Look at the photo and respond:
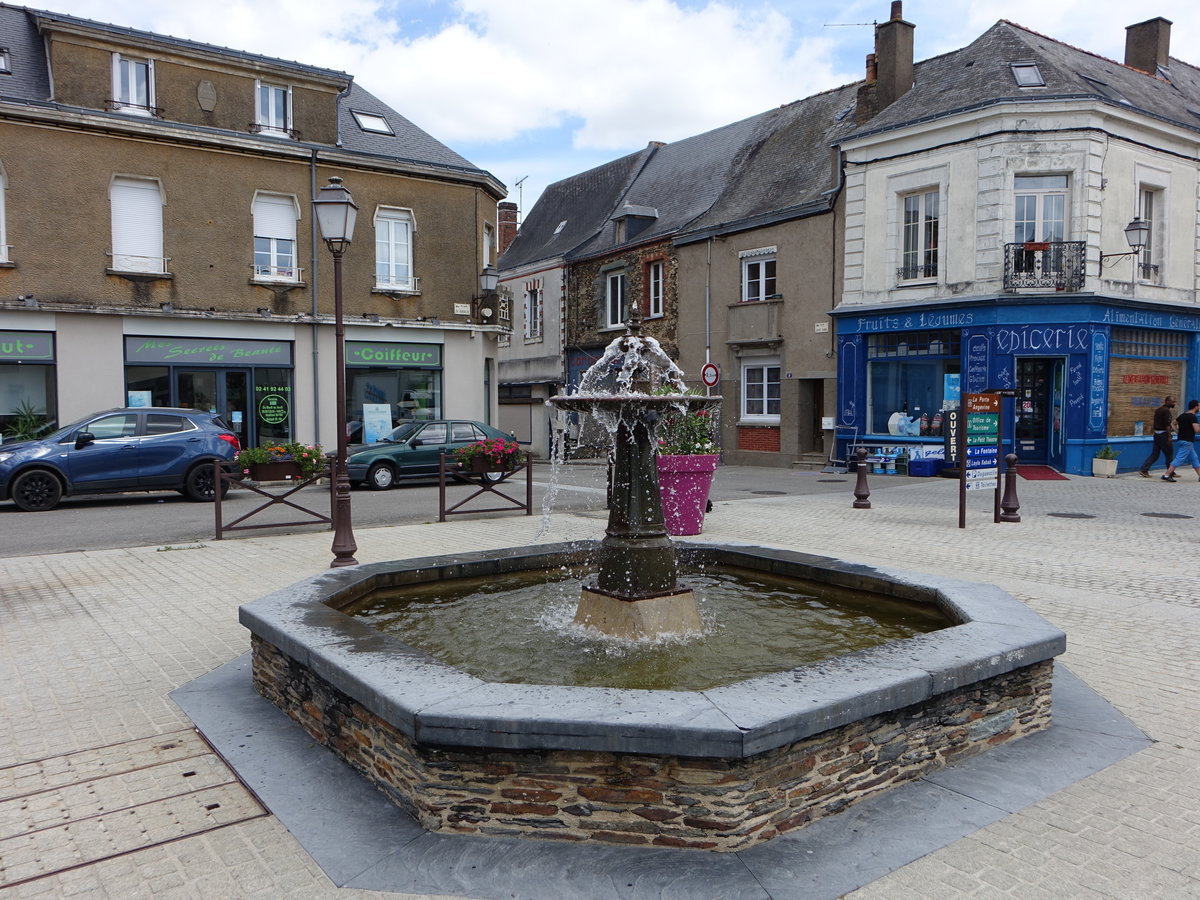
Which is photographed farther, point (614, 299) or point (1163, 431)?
point (614, 299)

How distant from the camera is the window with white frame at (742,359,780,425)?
74.7ft

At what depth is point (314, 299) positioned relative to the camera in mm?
19578

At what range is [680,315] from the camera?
83.0ft

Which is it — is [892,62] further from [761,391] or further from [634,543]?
[634,543]

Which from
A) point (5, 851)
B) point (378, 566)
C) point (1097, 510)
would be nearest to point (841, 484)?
point (1097, 510)

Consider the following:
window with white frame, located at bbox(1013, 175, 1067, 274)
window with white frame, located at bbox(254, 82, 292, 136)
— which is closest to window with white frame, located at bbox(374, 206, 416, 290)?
window with white frame, located at bbox(254, 82, 292, 136)

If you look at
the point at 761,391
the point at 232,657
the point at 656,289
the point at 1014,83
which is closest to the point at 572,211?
the point at 656,289

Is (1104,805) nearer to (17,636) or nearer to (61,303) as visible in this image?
(17,636)

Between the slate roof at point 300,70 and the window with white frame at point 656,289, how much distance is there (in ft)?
22.6

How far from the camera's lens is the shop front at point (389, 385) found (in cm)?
2028

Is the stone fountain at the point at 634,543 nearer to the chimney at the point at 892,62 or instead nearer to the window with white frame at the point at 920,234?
the window with white frame at the point at 920,234

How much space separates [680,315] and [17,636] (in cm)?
2097

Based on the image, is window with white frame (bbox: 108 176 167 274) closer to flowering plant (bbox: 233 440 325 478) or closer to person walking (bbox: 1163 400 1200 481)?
flowering plant (bbox: 233 440 325 478)

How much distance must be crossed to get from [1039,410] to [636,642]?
16.6m
